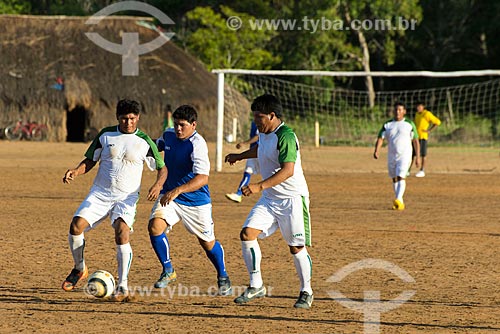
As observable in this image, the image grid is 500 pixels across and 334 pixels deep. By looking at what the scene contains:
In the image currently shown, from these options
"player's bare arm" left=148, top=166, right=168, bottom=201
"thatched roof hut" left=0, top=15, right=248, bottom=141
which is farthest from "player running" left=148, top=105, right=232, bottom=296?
"thatched roof hut" left=0, top=15, right=248, bottom=141

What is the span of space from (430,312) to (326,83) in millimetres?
38931

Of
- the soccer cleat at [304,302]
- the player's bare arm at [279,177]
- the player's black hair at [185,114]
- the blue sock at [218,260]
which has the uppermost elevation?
the player's black hair at [185,114]

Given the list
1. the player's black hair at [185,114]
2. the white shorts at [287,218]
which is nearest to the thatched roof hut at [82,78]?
the player's black hair at [185,114]

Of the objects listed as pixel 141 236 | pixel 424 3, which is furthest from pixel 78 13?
pixel 141 236

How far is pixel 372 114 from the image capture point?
128ft

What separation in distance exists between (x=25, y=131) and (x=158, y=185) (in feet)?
97.5

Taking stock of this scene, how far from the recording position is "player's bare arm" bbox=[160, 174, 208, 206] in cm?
855

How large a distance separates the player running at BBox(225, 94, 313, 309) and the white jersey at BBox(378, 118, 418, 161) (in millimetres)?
7994

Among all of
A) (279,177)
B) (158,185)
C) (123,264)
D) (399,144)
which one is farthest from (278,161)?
(399,144)

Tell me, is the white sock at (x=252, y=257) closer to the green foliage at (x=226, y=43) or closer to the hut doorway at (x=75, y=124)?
the hut doorway at (x=75, y=124)

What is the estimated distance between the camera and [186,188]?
861cm

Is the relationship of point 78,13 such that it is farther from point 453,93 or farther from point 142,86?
point 453,93

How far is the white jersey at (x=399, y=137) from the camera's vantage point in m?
16.3

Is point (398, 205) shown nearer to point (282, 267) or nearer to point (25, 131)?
point (282, 267)
